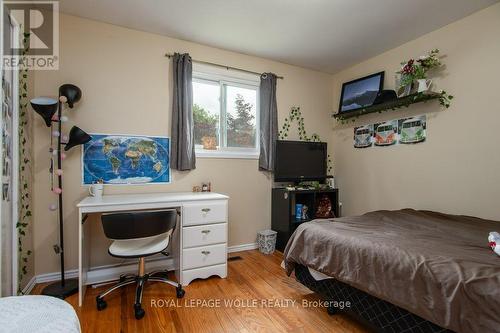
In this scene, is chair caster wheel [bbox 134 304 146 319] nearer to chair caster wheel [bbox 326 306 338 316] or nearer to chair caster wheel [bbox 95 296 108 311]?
chair caster wheel [bbox 95 296 108 311]

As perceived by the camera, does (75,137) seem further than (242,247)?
No

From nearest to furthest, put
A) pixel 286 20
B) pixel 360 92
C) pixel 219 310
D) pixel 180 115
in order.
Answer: pixel 219 310 → pixel 286 20 → pixel 180 115 → pixel 360 92

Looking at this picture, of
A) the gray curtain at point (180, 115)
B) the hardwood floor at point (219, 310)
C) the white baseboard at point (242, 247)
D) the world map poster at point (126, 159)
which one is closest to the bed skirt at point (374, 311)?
the hardwood floor at point (219, 310)

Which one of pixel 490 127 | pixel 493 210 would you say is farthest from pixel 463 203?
pixel 490 127

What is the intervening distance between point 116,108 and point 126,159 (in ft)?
1.72

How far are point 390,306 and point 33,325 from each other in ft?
5.37

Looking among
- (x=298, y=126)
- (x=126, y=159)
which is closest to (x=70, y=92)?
(x=126, y=159)

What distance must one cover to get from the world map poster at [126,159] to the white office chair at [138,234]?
2.53 feet

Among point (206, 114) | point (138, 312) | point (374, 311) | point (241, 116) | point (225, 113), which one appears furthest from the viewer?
point (241, 116)

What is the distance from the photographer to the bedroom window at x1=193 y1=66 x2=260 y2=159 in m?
2.97

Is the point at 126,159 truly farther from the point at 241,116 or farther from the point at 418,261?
the point at 418,261

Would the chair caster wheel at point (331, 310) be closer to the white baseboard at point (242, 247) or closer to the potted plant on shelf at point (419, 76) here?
the white baseboard at point (242, 247)

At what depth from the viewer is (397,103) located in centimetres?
276

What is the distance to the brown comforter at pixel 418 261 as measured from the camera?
1.07 meters
